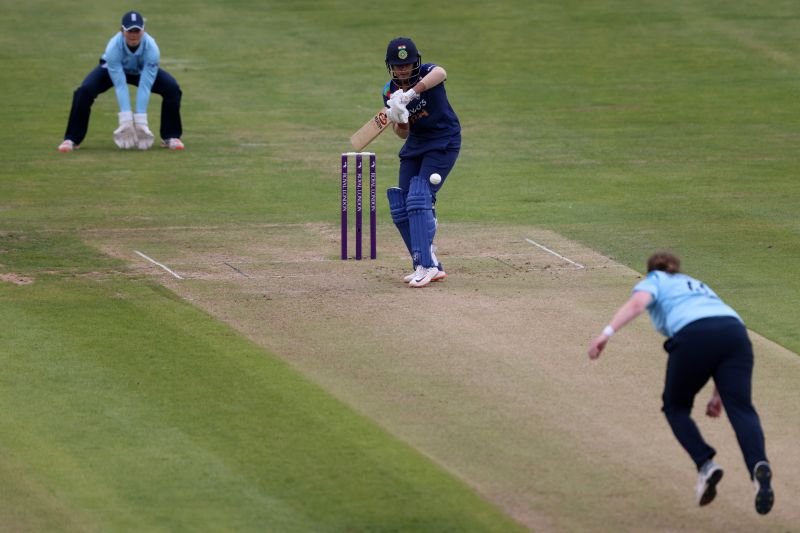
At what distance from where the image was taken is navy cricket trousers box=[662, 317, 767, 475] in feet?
28.3

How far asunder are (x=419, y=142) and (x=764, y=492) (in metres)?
6.74

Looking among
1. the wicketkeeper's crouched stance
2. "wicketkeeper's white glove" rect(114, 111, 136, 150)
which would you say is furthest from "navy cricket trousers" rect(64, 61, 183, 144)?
"wicketkeeper's white glove" rect(114, 111, 136, 150)

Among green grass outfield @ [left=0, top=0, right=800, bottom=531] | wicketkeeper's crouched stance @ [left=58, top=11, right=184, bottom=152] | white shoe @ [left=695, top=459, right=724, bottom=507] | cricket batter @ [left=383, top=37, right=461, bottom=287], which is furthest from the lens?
wicketkeeper's crouched stance @ [left=58, top=11, right=184, bottom=152]

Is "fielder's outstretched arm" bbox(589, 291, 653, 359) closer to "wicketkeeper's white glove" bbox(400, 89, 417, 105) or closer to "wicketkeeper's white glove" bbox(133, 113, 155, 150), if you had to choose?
"wicketkeeper's white glove" bbox(400, 89, 417, 105)

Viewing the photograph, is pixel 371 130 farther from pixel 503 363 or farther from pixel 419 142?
pixel 503 363

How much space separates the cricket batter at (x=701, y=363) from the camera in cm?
862

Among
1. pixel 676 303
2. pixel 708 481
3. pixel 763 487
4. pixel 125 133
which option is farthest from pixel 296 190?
pixel 763 487

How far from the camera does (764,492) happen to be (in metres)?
8.42

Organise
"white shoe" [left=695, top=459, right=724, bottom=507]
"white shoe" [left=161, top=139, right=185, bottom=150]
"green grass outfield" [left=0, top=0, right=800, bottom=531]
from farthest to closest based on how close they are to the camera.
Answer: "white shoe" [left=161, top=139, right=185, bottom=150] < "green grass outfield" [left=0, top=0, right=800, bottom=531] < "white shoe" [left=695, top=459, right=724, bottom=507]

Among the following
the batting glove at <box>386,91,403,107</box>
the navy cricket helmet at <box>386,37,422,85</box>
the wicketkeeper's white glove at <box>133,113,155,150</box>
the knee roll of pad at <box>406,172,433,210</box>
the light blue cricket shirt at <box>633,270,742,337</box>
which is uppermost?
the navy cricket helmet at <box>386,37,422,85</box>

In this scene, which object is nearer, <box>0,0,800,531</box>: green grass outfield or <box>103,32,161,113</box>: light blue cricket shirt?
<box>0,0,800,531</box>: green grass outfield

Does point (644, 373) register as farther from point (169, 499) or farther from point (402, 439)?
point (169, 499)

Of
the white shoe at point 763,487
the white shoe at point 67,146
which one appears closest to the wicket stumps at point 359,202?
the white shoe at point 763,487

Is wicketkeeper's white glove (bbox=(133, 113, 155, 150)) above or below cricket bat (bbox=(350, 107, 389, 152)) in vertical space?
below
